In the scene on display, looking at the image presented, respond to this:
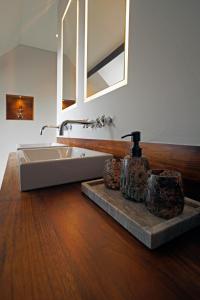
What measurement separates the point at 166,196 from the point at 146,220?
0.06 m

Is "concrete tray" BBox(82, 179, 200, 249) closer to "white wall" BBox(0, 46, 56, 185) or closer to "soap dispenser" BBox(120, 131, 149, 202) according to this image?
"soap dispenser" BBox(120, 131, 149, 202)

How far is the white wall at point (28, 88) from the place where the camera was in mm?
2531

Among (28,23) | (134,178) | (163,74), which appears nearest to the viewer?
(134,178)

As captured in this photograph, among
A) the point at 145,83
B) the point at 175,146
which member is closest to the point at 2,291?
the point at 175,146

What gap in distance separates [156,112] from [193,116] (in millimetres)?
135

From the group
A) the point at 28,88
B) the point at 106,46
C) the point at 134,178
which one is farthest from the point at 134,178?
the point at 28,88

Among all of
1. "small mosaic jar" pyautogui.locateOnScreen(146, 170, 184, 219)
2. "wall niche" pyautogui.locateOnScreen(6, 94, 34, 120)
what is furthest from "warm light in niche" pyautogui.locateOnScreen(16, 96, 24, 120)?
"small mosaic jar" pyautogui.locateOnScreen(146, 170, 184, 219)

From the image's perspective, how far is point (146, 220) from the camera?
1.09 feet

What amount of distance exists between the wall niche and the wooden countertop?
2568 millimetres

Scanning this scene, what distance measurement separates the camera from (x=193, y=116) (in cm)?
46

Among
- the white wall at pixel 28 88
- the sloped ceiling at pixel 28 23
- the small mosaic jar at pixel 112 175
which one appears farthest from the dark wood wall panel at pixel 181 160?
the white wall at pixel 28 88

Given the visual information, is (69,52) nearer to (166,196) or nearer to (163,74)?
(163,74)

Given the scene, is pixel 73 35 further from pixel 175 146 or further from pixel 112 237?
pixel 112 237

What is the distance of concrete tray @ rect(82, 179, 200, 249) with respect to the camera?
297mm
